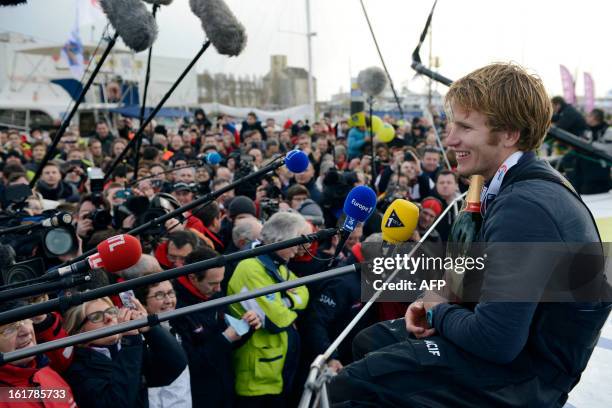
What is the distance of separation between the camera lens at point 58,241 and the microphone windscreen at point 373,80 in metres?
5.74

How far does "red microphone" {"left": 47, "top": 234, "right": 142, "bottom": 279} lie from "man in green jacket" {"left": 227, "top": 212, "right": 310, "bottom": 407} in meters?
1.81

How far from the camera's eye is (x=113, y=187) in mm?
5926

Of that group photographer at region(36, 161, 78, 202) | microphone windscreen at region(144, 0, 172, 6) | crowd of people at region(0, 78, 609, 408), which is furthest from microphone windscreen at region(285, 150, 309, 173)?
photographer at region(36, 161, 78, 202)

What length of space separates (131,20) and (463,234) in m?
2.57

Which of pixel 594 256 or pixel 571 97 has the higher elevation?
pixel 571 97

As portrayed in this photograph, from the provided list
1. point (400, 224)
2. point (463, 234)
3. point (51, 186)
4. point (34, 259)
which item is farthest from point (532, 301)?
point (51, 186)

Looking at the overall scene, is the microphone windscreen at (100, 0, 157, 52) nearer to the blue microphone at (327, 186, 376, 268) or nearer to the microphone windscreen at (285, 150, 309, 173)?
the microphone windscreen at (285, 150, 309, 173)

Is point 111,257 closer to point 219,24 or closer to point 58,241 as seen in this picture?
point 58,241

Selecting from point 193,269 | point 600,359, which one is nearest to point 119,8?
point 193,269

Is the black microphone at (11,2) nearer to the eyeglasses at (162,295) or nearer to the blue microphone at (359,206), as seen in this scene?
the eyeglasses at (162,295)

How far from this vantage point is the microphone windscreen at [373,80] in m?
7.70

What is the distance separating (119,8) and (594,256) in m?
2.97

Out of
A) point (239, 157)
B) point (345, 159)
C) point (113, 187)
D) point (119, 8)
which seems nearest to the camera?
point (119, 8)

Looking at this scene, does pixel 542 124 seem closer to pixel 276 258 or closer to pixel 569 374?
pixel 569 374
